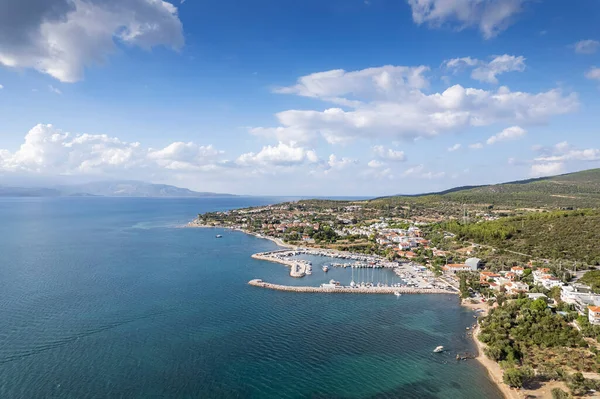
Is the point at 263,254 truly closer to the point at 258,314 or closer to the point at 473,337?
the point at 258,314

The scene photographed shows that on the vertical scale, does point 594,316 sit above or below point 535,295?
above

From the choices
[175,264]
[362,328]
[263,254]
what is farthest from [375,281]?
[175,264]

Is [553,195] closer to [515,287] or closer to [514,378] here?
[515,287]

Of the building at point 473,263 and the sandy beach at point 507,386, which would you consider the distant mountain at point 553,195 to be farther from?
the sandy beach at point 507,386

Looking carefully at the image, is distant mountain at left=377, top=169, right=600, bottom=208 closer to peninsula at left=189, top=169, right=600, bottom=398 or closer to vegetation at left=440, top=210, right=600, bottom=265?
peninsula at left=189, top=169, right=600, bottom=398

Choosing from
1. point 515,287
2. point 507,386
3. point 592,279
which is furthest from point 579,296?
point 507,386

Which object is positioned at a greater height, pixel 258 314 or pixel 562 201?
pixel 562 201

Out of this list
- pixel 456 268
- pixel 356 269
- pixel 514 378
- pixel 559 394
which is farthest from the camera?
pixel 356 269

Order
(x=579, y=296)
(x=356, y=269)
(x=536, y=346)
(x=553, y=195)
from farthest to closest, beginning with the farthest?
(x=553, y=195) < (x=356, y=269) < (x=579, y=296) < (x=536, y=346)

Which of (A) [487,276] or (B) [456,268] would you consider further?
(B) [456,268]
